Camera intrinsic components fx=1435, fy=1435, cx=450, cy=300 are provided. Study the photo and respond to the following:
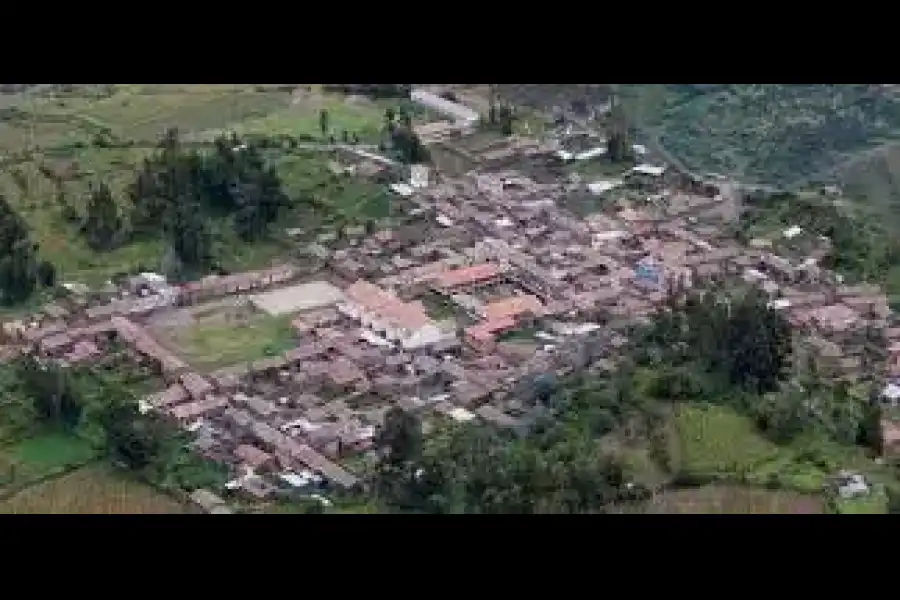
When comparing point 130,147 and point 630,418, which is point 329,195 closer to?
point 130,147

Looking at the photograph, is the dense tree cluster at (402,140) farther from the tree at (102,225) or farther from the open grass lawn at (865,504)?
the open grass lawn at (865,504)

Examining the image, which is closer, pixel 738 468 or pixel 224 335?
pixel 738 468

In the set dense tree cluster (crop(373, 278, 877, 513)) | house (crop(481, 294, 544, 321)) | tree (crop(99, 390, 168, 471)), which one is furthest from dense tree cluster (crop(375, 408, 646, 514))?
house (crop(481, 294, 544, 321))

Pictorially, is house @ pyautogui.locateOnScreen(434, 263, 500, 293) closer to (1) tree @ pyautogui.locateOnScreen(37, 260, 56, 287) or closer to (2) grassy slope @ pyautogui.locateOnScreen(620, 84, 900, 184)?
(2) grassy slope @ pyautogui.locateOnScreen(620, 84, 900, 184)

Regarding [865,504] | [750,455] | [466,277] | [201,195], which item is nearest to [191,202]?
[201,195]

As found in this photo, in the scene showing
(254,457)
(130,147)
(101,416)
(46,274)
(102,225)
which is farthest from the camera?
(130,147)

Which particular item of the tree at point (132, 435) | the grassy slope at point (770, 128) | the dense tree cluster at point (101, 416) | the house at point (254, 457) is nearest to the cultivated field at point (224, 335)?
the dense tree cluster at point (101, 416)
